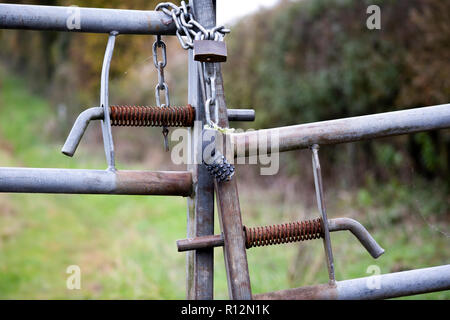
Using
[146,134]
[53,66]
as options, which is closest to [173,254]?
[146,134]

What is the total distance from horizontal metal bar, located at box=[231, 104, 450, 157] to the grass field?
1.51 meters

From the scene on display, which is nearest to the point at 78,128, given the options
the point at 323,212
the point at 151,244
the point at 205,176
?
the point at 205,176

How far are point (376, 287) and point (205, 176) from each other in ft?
2.27

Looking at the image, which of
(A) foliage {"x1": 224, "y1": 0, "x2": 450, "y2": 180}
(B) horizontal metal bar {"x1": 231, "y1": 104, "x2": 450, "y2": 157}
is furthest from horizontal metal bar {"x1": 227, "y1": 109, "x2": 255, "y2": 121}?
(A) foliage {"x1": 224, "y1": 0, "x2": 450, "y2": 180}

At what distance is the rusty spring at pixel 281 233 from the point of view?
5.29 ft

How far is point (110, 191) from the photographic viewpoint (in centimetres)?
157

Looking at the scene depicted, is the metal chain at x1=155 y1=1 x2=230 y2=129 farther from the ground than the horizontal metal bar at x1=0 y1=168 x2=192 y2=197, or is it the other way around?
the metal chain at x1=155 y1=1 x2=230 y2=129

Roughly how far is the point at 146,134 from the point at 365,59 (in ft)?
16.3

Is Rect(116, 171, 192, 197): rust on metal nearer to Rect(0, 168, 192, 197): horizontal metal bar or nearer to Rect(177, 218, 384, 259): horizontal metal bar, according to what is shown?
Rect(0, 168, 192, 197): horizontal metal bar

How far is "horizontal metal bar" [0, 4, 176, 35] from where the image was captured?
1.57m

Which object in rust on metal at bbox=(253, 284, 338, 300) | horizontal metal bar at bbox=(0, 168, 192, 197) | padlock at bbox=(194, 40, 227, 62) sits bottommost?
rust on metal at bbox=(253, 284, 338, 300)

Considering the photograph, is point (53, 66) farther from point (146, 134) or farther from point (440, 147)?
point (440, 147)

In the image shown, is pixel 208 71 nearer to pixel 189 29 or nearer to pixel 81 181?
pixel 189 29
